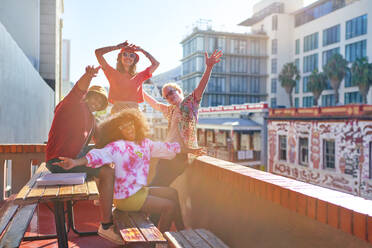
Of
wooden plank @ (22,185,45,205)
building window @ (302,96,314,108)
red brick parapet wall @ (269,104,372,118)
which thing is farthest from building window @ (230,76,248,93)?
wooden plank @ (22,185,45,205)

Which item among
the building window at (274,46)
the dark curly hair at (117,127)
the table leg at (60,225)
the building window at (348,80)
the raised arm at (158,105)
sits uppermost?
the building window at (274,46)

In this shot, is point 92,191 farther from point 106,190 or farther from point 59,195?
point 106,190

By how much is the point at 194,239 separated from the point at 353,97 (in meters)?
43.6

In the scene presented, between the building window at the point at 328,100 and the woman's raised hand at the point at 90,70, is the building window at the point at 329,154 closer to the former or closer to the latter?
the woman's raised hand at the point at 90,70

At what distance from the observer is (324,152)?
21.4 m

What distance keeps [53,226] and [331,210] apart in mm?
3490

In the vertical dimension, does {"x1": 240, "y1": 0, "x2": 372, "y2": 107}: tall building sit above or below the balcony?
above

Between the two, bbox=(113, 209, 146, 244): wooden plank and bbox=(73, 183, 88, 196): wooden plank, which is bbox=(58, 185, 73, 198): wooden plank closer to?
bbox=(73, 183, 88, 196): wooden plank

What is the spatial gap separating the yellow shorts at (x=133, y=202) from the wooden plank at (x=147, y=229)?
5cm

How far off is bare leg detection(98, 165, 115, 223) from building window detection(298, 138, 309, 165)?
21948 mm

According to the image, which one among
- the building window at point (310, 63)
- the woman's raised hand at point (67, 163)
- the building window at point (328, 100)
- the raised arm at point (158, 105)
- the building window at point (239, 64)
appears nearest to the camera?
the woman's raised hand at point (67, 163)

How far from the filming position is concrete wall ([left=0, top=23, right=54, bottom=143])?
577 centimetres

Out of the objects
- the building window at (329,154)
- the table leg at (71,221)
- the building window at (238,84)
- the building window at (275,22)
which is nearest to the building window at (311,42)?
the building window at (275,22)

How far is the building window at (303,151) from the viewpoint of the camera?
23.0 meters
